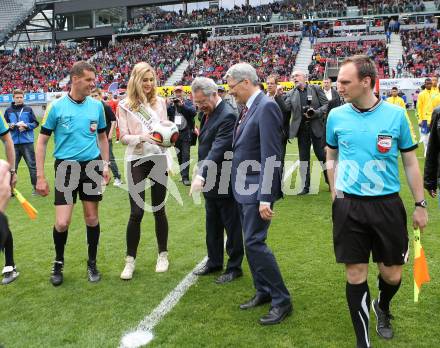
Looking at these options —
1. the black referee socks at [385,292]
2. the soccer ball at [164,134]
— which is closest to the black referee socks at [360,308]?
the black referee socks at [385,292]

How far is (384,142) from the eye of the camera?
9.71 feet

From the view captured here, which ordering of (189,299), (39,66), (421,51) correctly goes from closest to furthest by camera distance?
(189,299), (421,51), (39,66)

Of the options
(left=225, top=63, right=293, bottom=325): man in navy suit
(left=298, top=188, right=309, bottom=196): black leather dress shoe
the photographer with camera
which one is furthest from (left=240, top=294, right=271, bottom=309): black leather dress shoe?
the photographer with camera

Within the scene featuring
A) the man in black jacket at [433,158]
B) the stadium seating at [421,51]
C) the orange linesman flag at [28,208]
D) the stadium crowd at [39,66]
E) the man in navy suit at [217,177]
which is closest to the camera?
the orange linesman flag at [28,208]

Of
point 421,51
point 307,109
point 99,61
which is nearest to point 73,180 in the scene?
point 307,109

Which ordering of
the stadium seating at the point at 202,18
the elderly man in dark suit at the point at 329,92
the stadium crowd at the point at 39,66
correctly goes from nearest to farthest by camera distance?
1. the elderly man in dark suit at the point at 329,92
2. the stadium crowd at the point at 39,66
3. the stadium seating at the point at 202,18

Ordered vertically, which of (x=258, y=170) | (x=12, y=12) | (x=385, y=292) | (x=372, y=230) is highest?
(x=12, y=12)

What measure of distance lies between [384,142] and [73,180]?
2.86m

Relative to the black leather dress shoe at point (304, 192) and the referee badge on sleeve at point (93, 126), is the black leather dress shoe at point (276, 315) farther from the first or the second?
the black leather dress shoe at point (304, 192)

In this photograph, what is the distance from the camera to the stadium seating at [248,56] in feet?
129

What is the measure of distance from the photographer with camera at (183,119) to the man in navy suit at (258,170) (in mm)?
5556

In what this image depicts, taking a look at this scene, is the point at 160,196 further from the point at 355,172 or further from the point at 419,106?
the point at 419,106

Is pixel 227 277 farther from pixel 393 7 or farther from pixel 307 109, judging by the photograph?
pixel 393 7

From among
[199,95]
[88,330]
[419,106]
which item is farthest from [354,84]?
[419,106]
